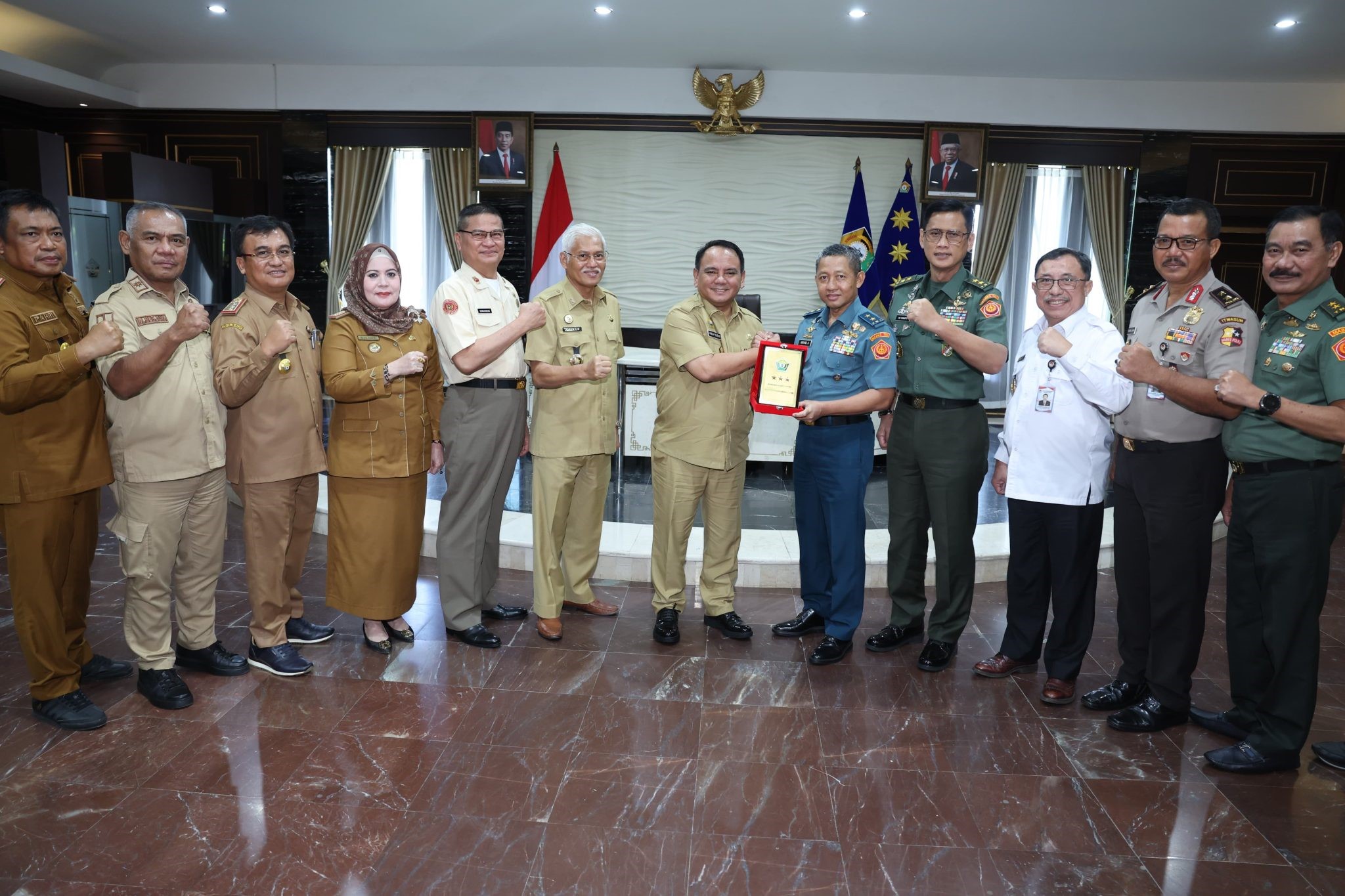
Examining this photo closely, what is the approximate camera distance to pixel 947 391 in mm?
3057

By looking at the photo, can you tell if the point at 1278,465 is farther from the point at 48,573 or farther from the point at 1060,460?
the point at 48,573

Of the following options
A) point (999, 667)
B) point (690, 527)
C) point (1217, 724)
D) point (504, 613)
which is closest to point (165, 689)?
point (504, 613)

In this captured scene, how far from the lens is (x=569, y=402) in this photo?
3277 millimetres

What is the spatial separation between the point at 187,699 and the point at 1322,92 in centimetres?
1073

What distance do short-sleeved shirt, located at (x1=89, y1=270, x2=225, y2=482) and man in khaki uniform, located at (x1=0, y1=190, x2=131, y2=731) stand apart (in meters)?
0.07

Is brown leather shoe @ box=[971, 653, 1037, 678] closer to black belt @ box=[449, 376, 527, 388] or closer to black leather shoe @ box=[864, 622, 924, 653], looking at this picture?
black leather shoe @ box=[864, 622, 924, 653]

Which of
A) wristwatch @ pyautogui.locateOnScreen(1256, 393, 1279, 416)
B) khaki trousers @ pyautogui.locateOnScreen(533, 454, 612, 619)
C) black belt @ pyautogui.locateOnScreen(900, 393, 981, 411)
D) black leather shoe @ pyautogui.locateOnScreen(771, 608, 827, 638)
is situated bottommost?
black leather shoe @ pyautogui.locateOnScreen(771, 608, 827, 638)

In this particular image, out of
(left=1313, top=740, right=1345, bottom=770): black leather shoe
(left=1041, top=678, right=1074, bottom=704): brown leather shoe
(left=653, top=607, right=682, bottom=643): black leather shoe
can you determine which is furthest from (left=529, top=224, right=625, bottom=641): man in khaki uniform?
(left=1313, top=740, right=1345, bottom=770): black leather shoe

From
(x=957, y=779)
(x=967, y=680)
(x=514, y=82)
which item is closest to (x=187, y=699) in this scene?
(x=957, y=779)

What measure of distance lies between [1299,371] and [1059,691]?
1.25 metres

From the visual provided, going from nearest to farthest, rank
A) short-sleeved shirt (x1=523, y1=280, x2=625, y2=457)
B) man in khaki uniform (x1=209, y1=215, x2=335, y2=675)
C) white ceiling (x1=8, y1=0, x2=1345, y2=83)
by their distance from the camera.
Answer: man in khaki uniform (x1=209, y1=215, x2=335, y2=675), short-sleeved shirt (x1=523, y1=280, x2=625, y2=457), white ceiling (x1=8, y1=0, x2=1345, y2=83)

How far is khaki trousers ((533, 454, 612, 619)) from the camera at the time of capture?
3.33m

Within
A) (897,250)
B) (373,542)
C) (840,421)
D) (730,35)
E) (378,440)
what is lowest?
(373,542)

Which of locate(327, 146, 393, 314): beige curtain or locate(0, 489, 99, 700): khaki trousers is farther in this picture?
locate(327, 146, 393, 314): beige curtain
